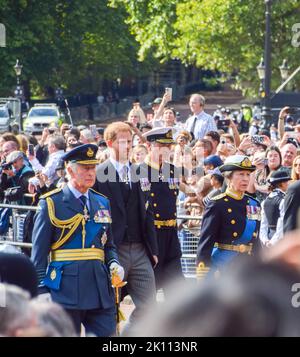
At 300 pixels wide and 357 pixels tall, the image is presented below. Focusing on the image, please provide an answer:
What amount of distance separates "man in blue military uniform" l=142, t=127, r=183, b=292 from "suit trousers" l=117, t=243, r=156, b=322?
777mm

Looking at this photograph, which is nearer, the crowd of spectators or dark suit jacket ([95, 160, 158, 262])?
dark suit jacket ([95, 160, 158, 262])

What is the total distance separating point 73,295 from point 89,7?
48.3 meters

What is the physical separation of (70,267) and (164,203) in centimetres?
271

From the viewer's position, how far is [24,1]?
49.9m

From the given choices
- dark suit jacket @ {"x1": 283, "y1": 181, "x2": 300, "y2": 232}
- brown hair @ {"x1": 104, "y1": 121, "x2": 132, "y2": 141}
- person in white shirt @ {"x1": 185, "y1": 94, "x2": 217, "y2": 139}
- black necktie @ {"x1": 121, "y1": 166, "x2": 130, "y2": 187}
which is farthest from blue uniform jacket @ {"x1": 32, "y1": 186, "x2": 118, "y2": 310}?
person in white shirt @ {"x1": 185, "y1": 94, "x2": 217, "y2": 139}

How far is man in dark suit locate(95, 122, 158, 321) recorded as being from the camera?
9.30 m

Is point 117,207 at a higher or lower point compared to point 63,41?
higher

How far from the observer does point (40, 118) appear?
49906 millimetres

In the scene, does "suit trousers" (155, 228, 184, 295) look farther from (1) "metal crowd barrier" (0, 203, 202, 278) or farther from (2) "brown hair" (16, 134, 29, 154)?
(2) "brown hair" (16, 134, 29, 154)

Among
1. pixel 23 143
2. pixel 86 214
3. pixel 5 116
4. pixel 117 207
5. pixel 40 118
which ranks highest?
pixel 86 214

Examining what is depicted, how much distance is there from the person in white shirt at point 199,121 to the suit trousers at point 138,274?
5548mm

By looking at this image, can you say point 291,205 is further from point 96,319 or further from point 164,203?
point 96,319

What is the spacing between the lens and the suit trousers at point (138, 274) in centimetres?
929

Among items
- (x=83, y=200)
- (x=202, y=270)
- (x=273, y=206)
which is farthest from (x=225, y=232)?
(x=273, y=206)
